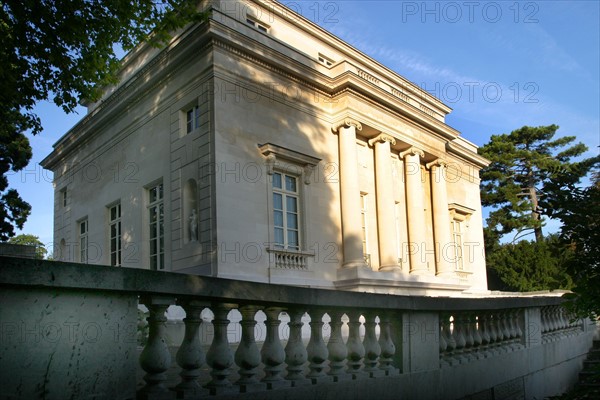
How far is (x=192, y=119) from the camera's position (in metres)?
17.7

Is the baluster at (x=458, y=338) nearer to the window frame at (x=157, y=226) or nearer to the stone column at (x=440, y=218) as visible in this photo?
the window frame at (x=157, y=226)

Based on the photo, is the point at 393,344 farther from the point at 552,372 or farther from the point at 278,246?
the point at 278,246

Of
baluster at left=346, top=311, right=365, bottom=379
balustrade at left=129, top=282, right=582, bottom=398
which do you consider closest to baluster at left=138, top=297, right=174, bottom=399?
balustrade at left=129, top=282, right=582, bottom=398

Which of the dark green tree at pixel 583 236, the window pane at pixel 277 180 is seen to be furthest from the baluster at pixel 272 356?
the window pane at pixel 277 180

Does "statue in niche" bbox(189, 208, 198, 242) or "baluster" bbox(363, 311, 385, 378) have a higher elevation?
"statue in niche" bbox(189, 208, 198, 242)

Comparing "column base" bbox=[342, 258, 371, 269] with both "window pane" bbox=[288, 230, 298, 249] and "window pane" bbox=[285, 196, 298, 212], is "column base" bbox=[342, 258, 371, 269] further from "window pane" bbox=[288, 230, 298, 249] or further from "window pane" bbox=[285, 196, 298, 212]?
"window pane" bbox=[285, 196, 298, 212]

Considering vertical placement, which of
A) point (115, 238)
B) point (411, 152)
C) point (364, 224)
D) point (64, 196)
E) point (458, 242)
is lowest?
point (458, 242)

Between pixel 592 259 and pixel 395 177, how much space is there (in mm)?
18398

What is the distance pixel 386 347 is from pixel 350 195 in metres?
14.4

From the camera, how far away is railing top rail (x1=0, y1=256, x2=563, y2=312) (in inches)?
106

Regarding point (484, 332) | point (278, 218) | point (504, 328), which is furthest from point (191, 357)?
point (278, 218)

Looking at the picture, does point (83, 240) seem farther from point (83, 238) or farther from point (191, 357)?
point (191, 357)

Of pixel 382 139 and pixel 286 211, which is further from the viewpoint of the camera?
pixel 382 139

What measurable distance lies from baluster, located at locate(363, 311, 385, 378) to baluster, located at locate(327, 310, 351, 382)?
415 millimetres
